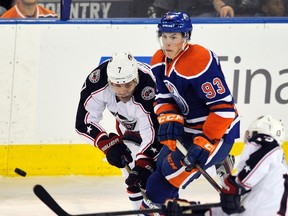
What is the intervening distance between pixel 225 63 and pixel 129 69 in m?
1.75

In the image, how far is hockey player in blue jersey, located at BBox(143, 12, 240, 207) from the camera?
5574 millimetres

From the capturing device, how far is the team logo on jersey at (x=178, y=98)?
225 inches

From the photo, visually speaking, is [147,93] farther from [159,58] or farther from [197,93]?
[197,93]

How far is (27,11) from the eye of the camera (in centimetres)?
757

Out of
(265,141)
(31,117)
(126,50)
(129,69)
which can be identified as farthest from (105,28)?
(265,141)

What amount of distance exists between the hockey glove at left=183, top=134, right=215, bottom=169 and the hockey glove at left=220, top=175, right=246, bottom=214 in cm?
60

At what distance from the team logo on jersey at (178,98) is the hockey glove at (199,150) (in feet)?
0.81

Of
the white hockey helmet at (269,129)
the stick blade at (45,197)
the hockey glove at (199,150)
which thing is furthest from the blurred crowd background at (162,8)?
the white hockey helmet at (269,129)

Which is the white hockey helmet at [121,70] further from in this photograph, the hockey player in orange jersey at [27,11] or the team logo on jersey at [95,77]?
the hockey player in orange jersey at [27,11]

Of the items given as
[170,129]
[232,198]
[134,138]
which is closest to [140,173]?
[134,138]

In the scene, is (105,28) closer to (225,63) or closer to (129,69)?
(225,63)

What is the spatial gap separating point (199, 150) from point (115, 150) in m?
0.64

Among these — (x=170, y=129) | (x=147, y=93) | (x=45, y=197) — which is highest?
(x=147, y=93)

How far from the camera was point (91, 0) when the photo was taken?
7609 millimetres
